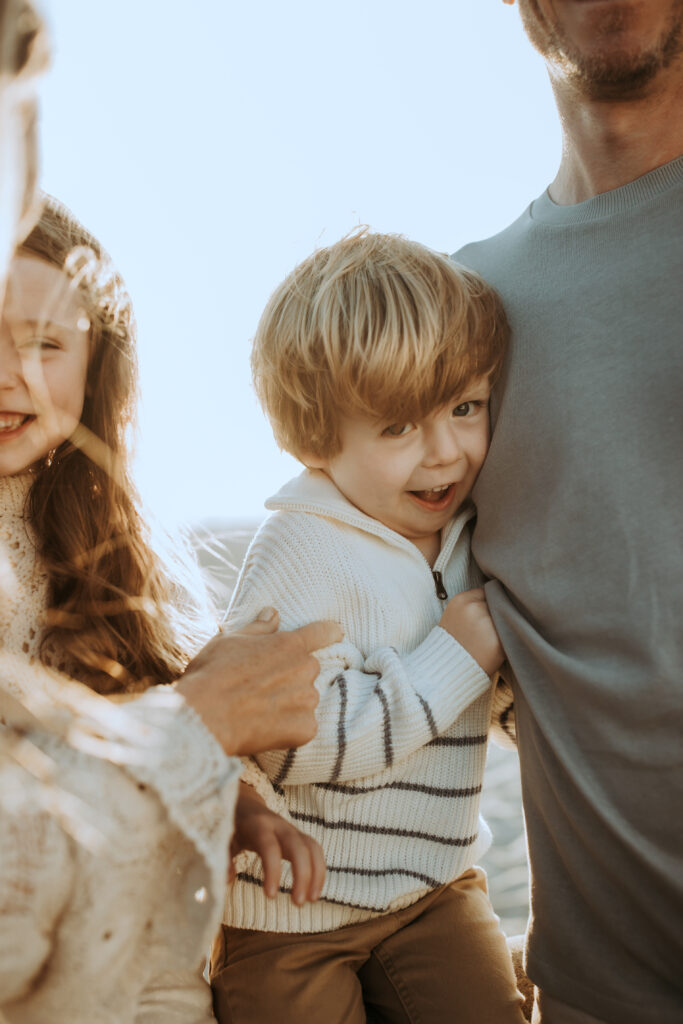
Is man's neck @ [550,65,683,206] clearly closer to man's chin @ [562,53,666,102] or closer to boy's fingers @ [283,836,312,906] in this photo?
man's chin @ [562,53,666,102]

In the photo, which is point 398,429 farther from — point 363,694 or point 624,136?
point 624,136

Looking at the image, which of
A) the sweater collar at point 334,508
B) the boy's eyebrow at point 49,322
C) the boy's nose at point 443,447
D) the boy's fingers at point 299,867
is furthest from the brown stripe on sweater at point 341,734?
the boy's eyebrow at point 49,322

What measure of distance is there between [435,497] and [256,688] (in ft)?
1.93

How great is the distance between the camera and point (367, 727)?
1381mm

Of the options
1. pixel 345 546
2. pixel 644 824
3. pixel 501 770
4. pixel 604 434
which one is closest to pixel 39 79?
pixel 604 434

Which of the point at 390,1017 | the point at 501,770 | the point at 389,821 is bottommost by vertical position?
the point at 501,770

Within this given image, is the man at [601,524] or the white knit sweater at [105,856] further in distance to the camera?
the man at [601,524]

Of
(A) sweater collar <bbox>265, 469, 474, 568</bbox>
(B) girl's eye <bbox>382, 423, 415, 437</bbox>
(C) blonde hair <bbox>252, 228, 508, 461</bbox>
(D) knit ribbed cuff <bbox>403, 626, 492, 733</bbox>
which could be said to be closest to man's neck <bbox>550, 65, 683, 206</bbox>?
(C) blonde hair <bbox>252, 228, 508, 461</bbox>

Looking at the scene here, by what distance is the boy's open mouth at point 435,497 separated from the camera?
1.63 m

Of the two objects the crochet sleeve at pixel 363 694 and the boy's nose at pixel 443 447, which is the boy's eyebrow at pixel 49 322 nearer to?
the crochet sleeve at pixel 363 694

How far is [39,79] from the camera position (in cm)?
58

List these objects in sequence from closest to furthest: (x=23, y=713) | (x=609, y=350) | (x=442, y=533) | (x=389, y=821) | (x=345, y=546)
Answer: (x=23, y=713), (x=609, y=350), (x=389, y=821), (x=345, y=546), (x=442, y=533)

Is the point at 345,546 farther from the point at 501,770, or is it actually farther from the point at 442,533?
the point at 501,770

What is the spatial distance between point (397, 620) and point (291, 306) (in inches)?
25.4
